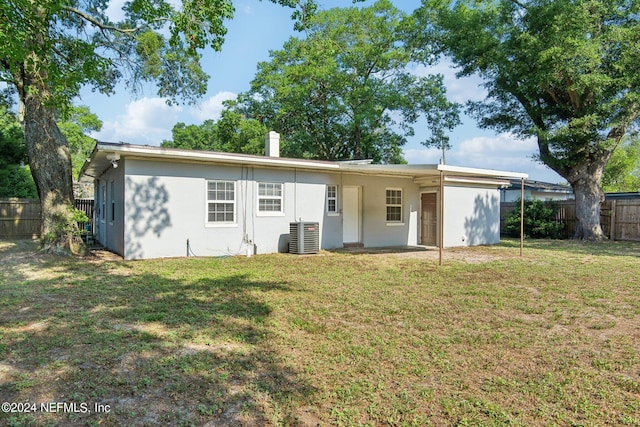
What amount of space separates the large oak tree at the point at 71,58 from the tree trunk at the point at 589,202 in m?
13.3

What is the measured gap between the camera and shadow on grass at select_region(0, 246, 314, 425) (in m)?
2.75

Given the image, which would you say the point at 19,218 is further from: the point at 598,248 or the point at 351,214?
the point at 598,248

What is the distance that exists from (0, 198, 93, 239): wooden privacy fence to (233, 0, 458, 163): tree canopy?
12.5 m

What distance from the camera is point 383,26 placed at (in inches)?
915

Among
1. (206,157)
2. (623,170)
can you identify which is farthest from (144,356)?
(623,170)

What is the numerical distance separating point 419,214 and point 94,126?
97.1 ft

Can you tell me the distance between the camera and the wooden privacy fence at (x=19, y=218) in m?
15.8

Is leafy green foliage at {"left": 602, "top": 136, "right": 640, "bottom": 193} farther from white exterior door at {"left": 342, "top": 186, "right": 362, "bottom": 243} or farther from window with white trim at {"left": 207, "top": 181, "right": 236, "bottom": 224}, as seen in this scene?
window with white trim at {"left": 207, "top": 181, "right": 236, "bottom": 224}

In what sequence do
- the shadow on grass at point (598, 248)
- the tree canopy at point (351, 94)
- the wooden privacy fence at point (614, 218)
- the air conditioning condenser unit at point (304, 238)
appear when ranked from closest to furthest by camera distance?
1. the air conditioning condenser unit at point (304, 238)
2. the shadow on grass at point (598, 248)
3. the wooden privacy fence at point (614, 218)
4. the tree canopy at point (351, 94)

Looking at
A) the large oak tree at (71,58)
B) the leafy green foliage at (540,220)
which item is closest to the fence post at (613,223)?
the leafy green foliage at (540,220)

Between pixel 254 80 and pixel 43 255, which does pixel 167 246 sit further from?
pixel 254 80

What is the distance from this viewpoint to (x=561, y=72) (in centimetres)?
Answer: 1388

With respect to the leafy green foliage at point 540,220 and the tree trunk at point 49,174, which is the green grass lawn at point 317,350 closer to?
the tree trunk at point 49,174

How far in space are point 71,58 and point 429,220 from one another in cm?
1163
